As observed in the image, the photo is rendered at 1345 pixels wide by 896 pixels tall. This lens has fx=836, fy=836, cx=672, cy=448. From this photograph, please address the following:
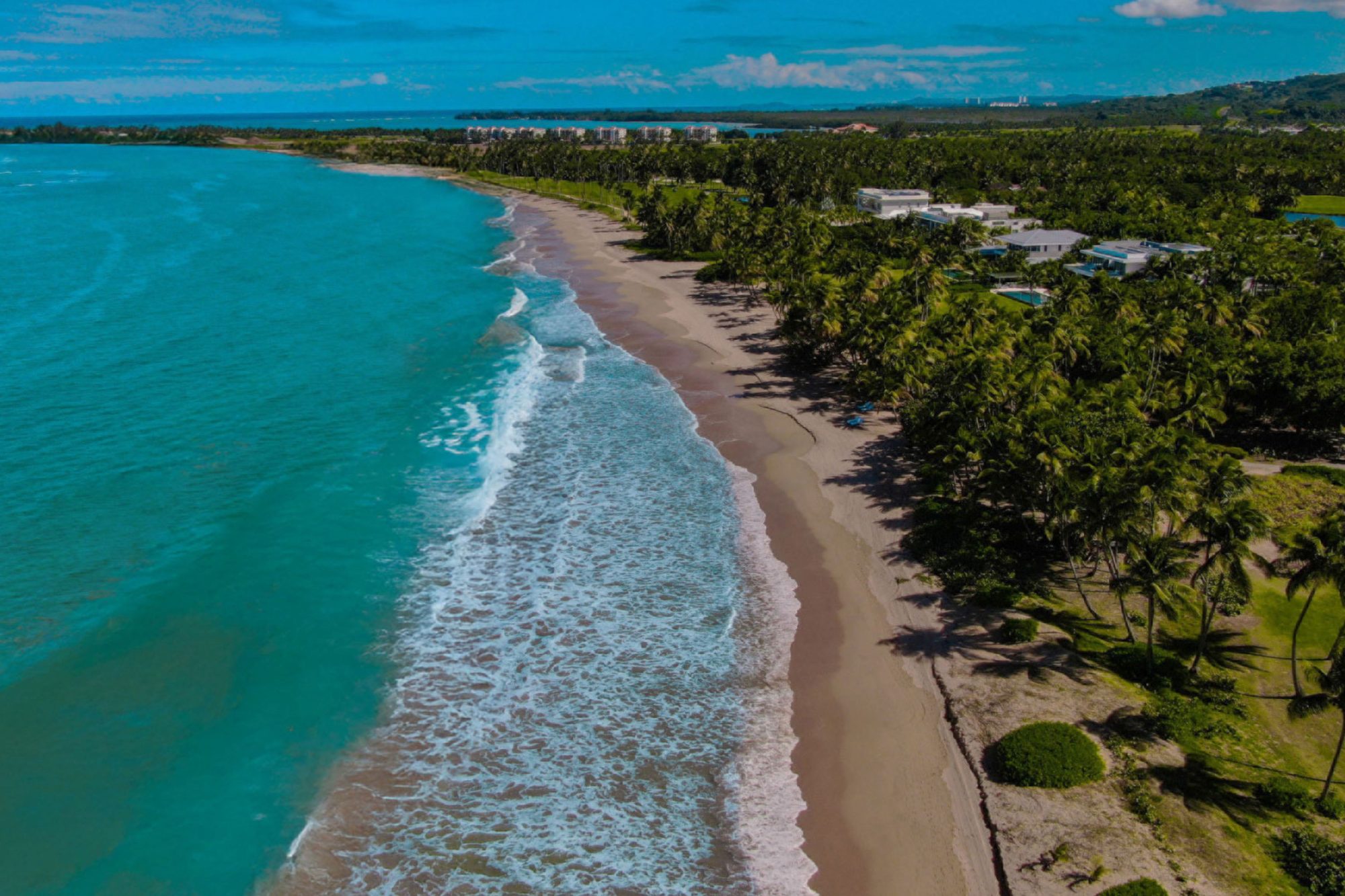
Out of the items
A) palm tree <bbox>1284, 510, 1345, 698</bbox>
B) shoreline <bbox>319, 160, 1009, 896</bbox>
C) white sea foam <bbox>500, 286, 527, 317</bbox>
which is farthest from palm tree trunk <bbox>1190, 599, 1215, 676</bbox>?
white sea foam <bbox>500, 286, 527, 317</bbox>

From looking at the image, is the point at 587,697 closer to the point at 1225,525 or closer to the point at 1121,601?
the point at 1121,601

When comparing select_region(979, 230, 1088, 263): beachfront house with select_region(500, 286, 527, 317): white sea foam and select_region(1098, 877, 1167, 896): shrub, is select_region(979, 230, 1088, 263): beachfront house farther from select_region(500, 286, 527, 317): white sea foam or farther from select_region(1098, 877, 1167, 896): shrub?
select_region(1098, 877, 1167, 896): shrub

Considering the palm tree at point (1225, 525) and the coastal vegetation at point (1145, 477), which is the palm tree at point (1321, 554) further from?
the palm tree at point (1225, 525)

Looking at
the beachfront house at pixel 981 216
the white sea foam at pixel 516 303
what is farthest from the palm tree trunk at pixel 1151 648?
the beachfront house at pixel 981 216

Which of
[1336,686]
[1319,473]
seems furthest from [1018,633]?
[1319,473]

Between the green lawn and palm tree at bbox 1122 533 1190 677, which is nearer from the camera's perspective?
palm tree at bbox 1122 533 1190 677


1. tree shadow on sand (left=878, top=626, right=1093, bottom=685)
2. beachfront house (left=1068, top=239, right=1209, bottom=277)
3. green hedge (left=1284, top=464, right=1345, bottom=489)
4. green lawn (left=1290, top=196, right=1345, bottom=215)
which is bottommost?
tree shadow on sand (left=878, top=626, right=1093, bottom=685)
